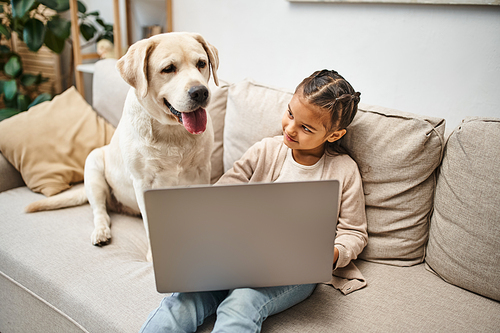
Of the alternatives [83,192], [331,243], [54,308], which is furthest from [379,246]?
[83,192]

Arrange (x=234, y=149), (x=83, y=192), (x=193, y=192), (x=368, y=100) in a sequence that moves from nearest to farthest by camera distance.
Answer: (x=193, y=192) < (x=234, y=149) < (x=83, y=192) < (x=368, y=100)

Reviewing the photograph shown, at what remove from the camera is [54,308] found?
121cm

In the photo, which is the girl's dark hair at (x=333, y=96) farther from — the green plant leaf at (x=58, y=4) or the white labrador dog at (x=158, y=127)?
the green plant leaf at (x=58, y=4)

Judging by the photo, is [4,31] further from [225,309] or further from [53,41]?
[225,309]

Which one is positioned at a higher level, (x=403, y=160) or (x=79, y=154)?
(x=403, y=160)

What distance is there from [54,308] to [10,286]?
292 millimetres

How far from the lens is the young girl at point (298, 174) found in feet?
3.15

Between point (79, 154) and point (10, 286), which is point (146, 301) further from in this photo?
point (79, 154)

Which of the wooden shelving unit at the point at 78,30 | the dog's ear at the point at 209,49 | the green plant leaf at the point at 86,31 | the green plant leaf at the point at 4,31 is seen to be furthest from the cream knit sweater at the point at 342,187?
the green plant leaf at the point at 4,31

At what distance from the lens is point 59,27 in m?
2.55

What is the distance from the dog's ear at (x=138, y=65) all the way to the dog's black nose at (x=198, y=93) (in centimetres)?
16

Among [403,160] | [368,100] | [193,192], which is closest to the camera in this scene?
[193,192]

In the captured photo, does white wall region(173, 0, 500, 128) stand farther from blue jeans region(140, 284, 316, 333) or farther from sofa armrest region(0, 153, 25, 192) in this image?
sofa armrest region(0, 153, 25, 192)

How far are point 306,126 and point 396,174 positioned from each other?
37cm
